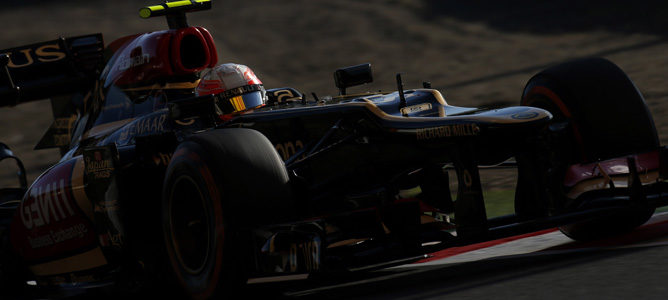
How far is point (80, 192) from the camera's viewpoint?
5508 mm

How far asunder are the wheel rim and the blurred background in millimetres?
9914

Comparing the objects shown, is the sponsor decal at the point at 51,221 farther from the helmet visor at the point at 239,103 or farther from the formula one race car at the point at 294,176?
the helmet visor at the point at 239,103

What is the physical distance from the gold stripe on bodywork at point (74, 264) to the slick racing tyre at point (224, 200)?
3.12 feet

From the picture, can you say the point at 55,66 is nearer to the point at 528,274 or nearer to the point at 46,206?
the point at 46,206

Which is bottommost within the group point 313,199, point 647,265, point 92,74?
point 647,265

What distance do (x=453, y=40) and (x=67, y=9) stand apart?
37.9 ft

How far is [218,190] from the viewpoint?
4.33 meters

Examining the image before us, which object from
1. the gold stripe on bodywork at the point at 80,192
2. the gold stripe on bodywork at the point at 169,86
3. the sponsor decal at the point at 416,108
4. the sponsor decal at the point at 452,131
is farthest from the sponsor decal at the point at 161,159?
the sponsor decal at the point at 452,131

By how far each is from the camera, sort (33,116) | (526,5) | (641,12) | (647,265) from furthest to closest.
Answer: (526,5) → (641,12) → (33,116) → (647,265)

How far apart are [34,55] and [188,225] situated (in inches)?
122

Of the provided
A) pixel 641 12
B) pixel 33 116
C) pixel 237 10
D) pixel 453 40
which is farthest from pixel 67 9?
pixel 641 12

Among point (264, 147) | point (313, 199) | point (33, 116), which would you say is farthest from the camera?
point (33, 116)

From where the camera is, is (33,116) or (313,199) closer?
(313,199)

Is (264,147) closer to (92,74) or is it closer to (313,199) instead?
(313,199)
